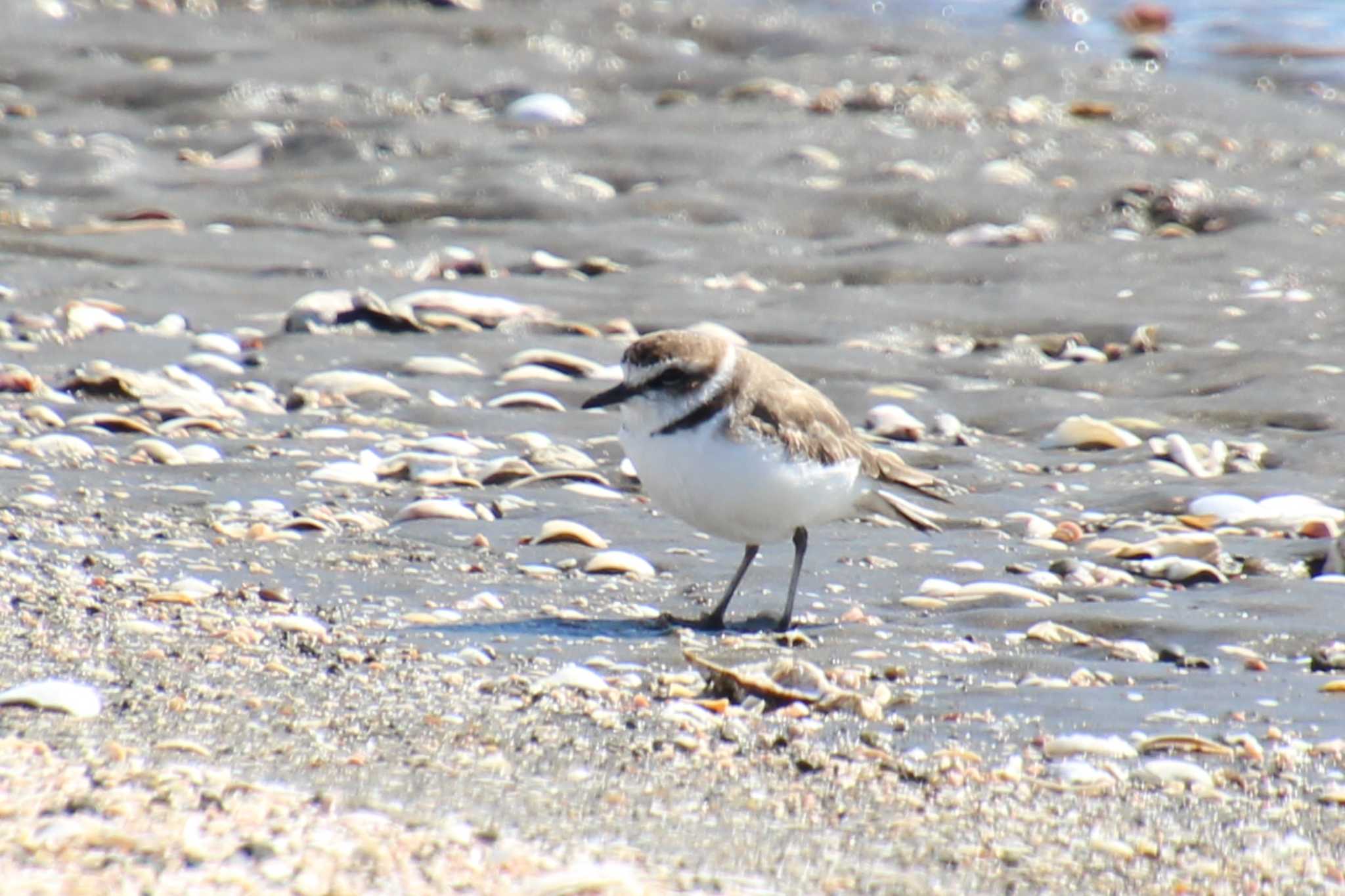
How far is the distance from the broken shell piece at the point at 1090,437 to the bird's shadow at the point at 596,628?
217cm

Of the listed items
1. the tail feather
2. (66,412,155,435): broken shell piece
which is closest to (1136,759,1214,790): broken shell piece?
the tail feather

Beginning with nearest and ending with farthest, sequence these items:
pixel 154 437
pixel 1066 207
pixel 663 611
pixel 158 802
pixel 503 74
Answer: pixel 158 802 < pixel 663 611 < pixel 154 437 < pixel 1066 207 < pixel 503 74

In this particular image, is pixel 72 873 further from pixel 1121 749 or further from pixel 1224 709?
pixel 1224 709

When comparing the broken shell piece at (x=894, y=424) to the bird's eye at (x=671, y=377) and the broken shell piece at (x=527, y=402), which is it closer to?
the broken shell piece at (x=527, y=402)

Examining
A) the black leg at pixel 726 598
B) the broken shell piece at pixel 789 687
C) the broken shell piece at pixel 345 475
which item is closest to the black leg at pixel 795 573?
the black leg at pixel 726 598

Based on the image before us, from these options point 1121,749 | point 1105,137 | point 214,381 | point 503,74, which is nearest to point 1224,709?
point 1121,749

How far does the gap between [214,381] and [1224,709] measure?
4.02m

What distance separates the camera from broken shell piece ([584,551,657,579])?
5371 millimetres

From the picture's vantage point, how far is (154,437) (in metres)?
6.29

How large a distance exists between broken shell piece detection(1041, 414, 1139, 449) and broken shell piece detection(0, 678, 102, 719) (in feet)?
13.3

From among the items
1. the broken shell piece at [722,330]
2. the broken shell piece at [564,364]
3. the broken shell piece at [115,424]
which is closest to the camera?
the broken shell piece at [115,424]

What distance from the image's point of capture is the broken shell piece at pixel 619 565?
537 cm

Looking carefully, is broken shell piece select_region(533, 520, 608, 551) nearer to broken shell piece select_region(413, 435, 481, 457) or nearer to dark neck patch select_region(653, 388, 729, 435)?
dark neck patch select_region(653, 388, 729, 435)

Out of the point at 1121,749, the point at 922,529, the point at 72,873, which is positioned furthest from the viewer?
the point at 922,529
